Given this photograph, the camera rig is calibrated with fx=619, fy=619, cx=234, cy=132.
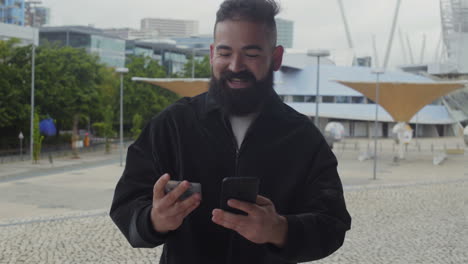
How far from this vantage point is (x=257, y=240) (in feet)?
7.20

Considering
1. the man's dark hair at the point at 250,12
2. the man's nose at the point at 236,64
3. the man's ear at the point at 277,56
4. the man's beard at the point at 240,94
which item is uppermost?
the man's dark hair at the point at 250,12

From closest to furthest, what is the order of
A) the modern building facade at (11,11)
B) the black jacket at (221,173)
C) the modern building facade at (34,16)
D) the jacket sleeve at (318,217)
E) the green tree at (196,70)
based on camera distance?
the jacket sleeve at (318,217)
the black jacket at (221,173)
the modern building facade at (34,16)
the green tree at (196,70)
the modern building facade at (11,11)

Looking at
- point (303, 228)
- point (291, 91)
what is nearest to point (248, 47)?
point (303, 228)

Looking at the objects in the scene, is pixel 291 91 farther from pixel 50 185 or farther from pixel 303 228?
pixel 303 228

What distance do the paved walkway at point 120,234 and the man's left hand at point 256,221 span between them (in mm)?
8572

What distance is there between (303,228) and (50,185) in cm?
2158

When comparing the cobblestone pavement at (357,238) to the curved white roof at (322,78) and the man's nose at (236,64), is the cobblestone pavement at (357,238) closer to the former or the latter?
the man's nose at (236,64)

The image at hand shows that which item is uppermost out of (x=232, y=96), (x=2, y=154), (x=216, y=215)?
(x=232, y=96)

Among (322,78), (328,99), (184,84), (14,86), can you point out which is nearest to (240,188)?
(14,86)

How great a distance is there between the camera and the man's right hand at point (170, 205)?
207 centimetres

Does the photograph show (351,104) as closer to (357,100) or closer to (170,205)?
(357,100)

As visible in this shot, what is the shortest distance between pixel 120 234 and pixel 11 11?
106 meters

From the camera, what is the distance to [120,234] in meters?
12.9

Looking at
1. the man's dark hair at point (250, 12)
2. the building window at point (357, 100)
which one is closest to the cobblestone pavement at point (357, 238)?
the man's dark hair at point (250, 12)
